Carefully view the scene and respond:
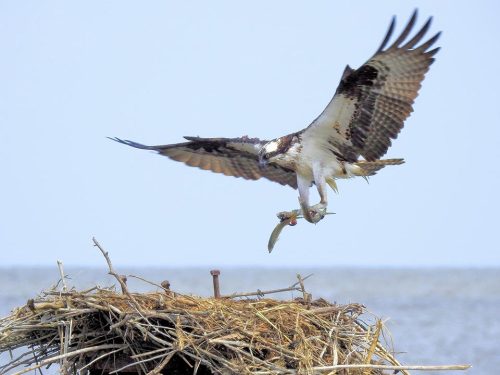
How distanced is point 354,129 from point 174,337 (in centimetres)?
335

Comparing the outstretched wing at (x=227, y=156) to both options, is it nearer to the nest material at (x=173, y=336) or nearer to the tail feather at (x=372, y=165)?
the tail feather at (x=372, y=165)

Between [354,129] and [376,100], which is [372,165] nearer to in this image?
[354,129]

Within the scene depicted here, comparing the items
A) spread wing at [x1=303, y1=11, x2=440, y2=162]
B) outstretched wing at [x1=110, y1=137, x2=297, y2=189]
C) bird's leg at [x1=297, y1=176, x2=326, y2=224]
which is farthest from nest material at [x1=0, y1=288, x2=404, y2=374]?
outstretched wing at [x1=110, y1=137, x2=297, y2=189]

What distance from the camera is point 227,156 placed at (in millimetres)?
9711

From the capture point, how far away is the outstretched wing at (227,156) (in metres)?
9.34

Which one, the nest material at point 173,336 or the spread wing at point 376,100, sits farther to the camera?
the spread wing at point 376,100

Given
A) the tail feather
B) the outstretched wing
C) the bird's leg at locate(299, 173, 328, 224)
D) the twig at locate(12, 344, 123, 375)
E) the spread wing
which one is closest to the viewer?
the twig at locate(12, 344, 123, 375)

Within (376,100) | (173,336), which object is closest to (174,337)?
(173,336)

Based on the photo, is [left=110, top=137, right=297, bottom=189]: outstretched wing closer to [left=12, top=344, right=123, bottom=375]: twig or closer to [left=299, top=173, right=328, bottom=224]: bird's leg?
[left=299, top=173, right=328, bottom=224]: bird's leg

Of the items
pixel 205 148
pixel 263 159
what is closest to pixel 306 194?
pixel 263 159

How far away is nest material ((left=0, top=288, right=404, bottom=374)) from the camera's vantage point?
225 inches

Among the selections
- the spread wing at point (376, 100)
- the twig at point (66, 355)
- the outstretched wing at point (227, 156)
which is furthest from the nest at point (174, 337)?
the outstretched wing at point (227, 156)

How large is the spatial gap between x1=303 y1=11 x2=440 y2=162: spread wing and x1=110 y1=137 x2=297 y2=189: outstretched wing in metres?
0.61

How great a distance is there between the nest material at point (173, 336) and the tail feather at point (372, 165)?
105 inches
